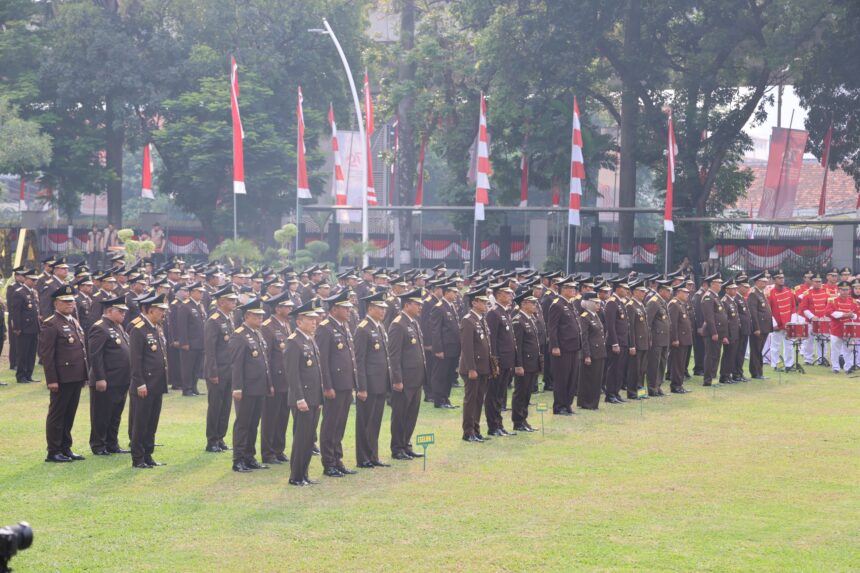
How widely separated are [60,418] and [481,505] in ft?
17.7

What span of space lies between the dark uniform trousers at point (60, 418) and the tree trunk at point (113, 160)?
39.7 metres

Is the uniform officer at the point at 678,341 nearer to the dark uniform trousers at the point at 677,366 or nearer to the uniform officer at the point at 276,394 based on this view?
the dark uniform trousers at the point at 677,366

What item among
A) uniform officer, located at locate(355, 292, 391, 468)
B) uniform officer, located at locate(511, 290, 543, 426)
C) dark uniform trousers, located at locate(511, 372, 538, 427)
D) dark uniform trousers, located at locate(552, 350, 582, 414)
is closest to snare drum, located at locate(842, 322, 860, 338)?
Answer: dark uniform trousers, located at locate(552, 350, 582, 414)

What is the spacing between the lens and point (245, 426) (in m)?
13.5

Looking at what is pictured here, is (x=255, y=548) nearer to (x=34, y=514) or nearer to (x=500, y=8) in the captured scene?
(x=34, y=514)

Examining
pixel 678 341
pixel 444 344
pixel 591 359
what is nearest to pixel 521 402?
pixel 591 359

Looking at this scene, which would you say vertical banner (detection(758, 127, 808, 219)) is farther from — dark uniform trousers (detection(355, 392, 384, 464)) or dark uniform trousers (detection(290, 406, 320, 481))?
dark uniform trousers (detection(290, 406, 320, 481))

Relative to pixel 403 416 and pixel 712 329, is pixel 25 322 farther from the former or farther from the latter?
pixel 712 329

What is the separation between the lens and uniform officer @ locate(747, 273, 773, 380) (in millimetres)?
23469

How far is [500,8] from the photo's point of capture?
41.5 metres

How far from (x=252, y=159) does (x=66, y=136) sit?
9.05 m

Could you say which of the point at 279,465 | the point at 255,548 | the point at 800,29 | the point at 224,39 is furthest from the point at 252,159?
the point at 255,548

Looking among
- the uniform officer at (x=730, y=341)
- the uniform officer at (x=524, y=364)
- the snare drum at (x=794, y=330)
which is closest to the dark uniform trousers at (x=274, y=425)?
the uniform officer at (x=524, y=364)

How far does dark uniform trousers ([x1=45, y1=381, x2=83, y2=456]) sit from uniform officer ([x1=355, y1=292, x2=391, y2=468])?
338 centimetres
